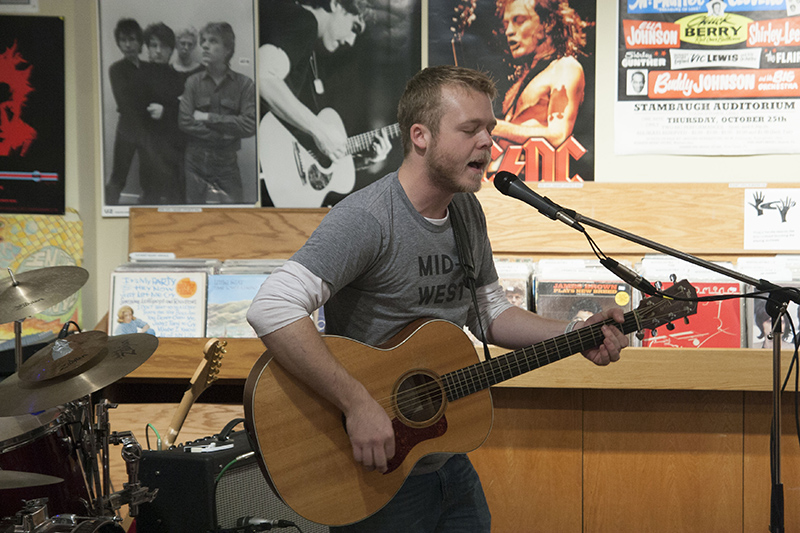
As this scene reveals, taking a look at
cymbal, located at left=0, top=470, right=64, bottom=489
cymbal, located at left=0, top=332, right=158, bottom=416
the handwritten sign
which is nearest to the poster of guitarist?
the handwritten sign

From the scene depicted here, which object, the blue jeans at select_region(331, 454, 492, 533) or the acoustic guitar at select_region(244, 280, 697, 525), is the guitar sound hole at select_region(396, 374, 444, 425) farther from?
the blue jeans at select_region(331, 454, 492, 533)

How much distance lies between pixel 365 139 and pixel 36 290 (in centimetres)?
157

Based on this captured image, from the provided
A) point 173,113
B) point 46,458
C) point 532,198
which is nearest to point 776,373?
point 532,198

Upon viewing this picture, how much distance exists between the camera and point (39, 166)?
327 cm

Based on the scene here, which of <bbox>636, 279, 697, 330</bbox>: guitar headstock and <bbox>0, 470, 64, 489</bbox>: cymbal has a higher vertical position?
<bbox>636, 279, 697, 330</bbox>: guitar headstock

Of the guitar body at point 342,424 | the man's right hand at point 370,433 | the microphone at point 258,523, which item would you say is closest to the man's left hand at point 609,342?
the guitar body at point 342,424

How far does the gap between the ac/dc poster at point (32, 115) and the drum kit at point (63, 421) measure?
1.18 m

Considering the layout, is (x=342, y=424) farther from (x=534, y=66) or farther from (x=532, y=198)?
(x=534, y=66)

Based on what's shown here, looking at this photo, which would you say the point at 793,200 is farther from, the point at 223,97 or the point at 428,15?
the point at 223,97

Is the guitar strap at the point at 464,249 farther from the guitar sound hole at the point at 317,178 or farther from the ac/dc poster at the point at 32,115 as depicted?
the ac/dc poster at the point at 32,115

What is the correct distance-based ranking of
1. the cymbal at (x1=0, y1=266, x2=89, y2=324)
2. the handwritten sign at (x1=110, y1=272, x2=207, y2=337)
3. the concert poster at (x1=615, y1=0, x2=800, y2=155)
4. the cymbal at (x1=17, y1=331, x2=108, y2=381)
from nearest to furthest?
the cymbal at (x1=17, y1=331, x2=108, y2=381)
the cymbal at (x1=0, y1=266, x2=89, y2=324)
the handwritten sign at (x1=110, y1=272, x2=207, y2=337)
the concert poster at (x1=615, y1=0, x2=800, y2=155)

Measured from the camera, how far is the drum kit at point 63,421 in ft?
6.05

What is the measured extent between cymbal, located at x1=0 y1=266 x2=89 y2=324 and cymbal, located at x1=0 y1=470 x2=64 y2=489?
0.57 metres

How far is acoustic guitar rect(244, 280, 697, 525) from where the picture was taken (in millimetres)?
1585
